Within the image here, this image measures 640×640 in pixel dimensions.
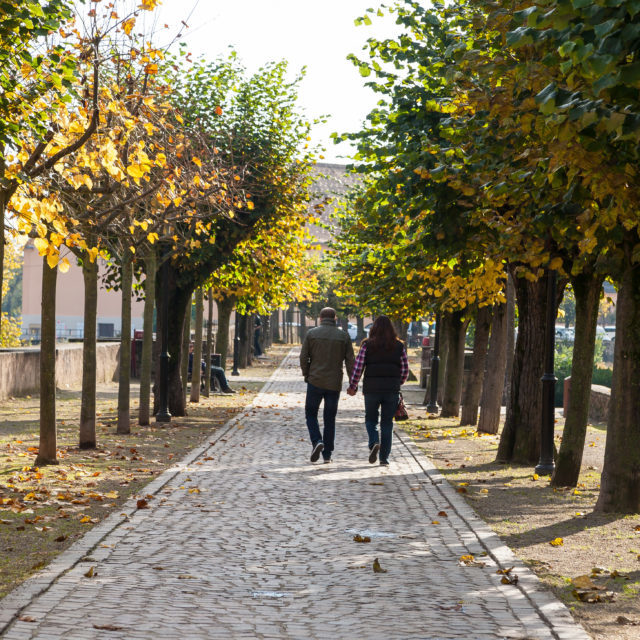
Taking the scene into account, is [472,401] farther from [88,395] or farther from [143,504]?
[143,504]

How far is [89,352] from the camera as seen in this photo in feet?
44.4

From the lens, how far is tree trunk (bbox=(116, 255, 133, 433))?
1600 cm

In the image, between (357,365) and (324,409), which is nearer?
(357,365)

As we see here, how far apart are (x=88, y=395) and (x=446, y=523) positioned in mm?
6261

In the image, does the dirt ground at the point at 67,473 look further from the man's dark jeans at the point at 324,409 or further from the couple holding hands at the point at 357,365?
the couple holding hands at the point at 357,365

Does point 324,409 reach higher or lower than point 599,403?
higher

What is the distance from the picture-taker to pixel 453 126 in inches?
464

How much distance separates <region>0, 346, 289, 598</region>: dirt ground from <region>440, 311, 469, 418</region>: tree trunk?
4.90m

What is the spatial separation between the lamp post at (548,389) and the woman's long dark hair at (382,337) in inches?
73.9

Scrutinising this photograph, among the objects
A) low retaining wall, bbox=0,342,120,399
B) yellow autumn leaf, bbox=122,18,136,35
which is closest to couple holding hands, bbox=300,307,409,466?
yellow autumn leaf, bbox=122,18,136,35

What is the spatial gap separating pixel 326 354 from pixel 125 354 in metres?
4.16

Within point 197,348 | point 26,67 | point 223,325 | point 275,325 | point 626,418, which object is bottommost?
point 626,418

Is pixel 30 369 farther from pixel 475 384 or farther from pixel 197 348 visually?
pixel 475 384

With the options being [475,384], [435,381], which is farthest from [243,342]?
[475,384]
